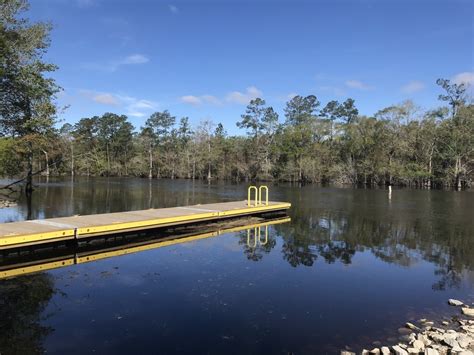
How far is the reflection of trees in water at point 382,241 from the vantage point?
1115 cm

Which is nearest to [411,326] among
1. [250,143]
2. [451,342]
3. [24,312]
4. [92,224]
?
[451,342]

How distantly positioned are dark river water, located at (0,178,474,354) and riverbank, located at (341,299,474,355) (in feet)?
0.90

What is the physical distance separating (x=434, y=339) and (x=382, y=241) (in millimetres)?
8800

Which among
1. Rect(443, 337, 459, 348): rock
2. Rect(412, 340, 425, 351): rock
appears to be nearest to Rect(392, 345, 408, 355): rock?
Rect(412, 340, 425, 351): rock

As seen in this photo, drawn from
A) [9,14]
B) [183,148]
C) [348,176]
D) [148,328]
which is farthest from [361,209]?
[183,148]

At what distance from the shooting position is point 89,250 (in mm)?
11297

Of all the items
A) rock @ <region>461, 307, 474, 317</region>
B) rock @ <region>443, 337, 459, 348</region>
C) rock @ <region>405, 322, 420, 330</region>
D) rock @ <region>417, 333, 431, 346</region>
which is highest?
rock @ <region>443, 337, 459, 348</region>

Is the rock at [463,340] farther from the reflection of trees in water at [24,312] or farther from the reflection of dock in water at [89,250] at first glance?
the reflection of dock in water at [89,250]

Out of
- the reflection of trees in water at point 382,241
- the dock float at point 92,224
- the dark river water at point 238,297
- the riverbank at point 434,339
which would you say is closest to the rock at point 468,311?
the riverbank at point 434,339

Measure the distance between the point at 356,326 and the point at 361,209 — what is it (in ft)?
58.8

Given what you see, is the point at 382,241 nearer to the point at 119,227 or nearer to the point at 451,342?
the point at 451,342

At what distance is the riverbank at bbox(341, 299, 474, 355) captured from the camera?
17.3ft

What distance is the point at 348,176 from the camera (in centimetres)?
5566

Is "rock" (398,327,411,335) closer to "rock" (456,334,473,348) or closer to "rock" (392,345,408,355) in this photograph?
"rock" (456,334,473,348)
